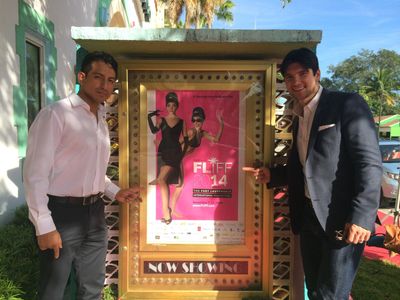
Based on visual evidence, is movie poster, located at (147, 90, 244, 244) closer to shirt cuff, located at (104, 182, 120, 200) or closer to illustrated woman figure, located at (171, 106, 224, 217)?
illustrated woman figure, located at (171, 106, 224, 217)

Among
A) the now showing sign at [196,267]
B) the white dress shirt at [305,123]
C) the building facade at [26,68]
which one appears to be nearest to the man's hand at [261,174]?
the white dress shirt at [305,123]

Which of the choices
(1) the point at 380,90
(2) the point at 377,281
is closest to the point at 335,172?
(2) the point at 377,281

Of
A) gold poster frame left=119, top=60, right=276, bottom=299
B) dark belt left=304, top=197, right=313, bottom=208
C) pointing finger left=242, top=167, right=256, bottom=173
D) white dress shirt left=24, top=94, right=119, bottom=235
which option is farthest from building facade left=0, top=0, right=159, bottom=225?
dark belt left=304, top=197, right=313, bottom=208

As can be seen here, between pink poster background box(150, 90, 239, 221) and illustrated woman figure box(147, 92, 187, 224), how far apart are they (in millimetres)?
38

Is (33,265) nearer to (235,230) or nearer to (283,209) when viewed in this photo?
(235,230)

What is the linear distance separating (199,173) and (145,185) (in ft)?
1.40

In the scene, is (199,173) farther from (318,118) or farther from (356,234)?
(356,234)

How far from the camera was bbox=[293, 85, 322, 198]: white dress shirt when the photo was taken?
7.39 feet

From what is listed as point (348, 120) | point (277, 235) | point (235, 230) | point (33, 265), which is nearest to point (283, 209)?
point (277, 235)

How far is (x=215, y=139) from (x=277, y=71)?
2.30ft

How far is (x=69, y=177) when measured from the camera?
6.98ft

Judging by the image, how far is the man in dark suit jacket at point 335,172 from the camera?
1.98 metres

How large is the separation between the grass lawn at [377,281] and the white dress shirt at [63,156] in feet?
10.3

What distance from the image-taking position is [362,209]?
197 cm
